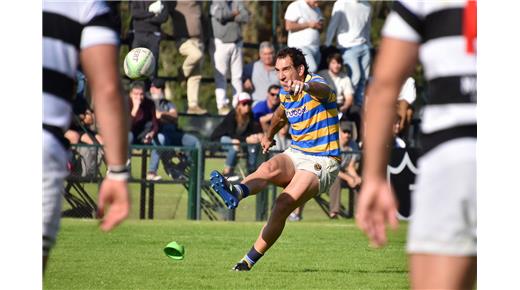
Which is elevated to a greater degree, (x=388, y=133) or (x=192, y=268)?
(x=388, y=133)

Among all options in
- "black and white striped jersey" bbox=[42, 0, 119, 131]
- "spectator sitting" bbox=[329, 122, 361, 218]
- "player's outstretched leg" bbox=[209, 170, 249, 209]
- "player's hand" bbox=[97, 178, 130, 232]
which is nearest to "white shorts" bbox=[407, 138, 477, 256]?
"player's hand" bbox=[97, 178, 130, 232]

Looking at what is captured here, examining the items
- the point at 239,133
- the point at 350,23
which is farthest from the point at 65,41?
the point at 350,23

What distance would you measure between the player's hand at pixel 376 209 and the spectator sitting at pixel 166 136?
420 inches

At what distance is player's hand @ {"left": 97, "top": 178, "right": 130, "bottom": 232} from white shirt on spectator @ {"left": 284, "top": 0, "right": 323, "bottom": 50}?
11441mm

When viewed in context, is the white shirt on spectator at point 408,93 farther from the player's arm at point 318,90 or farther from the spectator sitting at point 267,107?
the player's arm at point 318,90

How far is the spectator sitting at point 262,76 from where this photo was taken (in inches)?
609

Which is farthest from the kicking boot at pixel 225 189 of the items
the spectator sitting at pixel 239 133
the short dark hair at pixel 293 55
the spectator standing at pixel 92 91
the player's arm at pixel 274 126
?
the spectator standing at pixel 92 91

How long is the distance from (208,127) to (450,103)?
1919 cm

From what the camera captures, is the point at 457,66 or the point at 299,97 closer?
the point at 457,66

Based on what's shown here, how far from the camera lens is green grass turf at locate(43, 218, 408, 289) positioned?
358 inches

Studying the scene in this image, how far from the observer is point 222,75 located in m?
16.1
